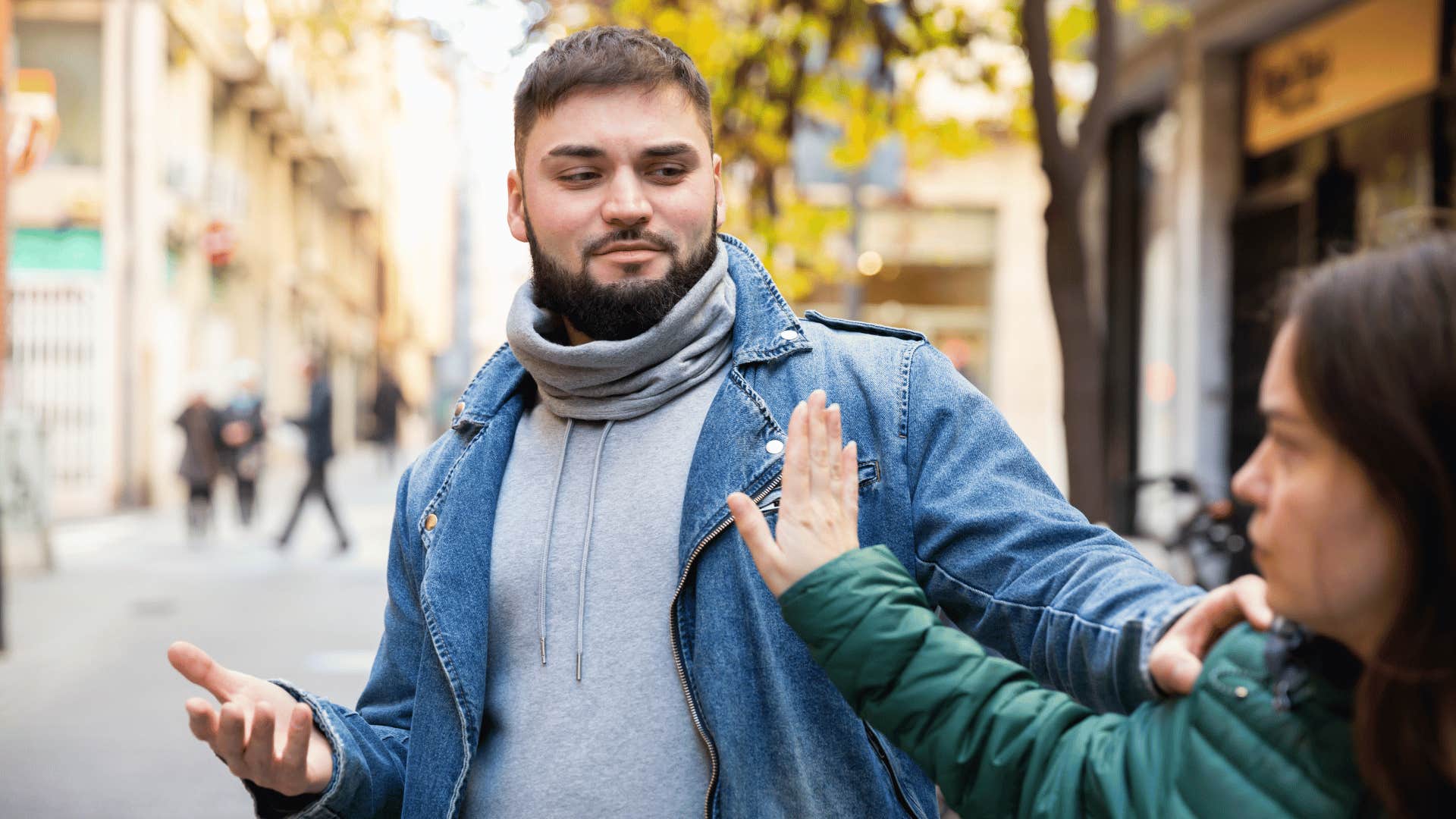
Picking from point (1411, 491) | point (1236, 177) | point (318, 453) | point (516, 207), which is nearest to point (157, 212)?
point (318, 453)

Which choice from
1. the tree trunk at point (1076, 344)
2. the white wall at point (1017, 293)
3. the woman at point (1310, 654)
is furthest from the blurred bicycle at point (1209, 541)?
the white wall at point (1017, 293)

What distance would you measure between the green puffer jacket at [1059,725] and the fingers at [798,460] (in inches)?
4.6

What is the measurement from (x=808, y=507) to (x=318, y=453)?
14027 millimetres

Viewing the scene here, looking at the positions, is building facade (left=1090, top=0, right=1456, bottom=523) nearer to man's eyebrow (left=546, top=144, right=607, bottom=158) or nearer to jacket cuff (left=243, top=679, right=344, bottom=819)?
man's eyebrow (left=546, top=144, right=607, bottom=158)

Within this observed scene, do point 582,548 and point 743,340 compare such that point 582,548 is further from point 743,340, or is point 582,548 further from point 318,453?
point 318,453

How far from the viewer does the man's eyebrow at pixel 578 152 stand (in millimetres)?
2291

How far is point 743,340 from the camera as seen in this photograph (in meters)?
2.26

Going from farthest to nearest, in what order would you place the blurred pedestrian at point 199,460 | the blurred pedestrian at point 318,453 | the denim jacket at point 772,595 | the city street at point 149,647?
the blurred pedestrian at point 199,460 < the blurred pedestrian at point 318,453 < the city street at point 149,647 < the denim jacket at point 772,595

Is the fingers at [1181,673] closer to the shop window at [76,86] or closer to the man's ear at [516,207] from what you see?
the man's ear at [516,207]

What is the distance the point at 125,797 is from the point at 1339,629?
19.1ft

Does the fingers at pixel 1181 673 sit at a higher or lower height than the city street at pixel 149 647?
higher

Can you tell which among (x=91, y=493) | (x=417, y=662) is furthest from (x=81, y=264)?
(x=417, y=662)

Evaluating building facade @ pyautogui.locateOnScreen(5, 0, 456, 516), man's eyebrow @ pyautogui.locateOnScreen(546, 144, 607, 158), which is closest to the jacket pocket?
man's eyebrow @ pyautogui.locateOnScreen(546, 144, 607, 158)

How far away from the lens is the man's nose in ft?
7.43
